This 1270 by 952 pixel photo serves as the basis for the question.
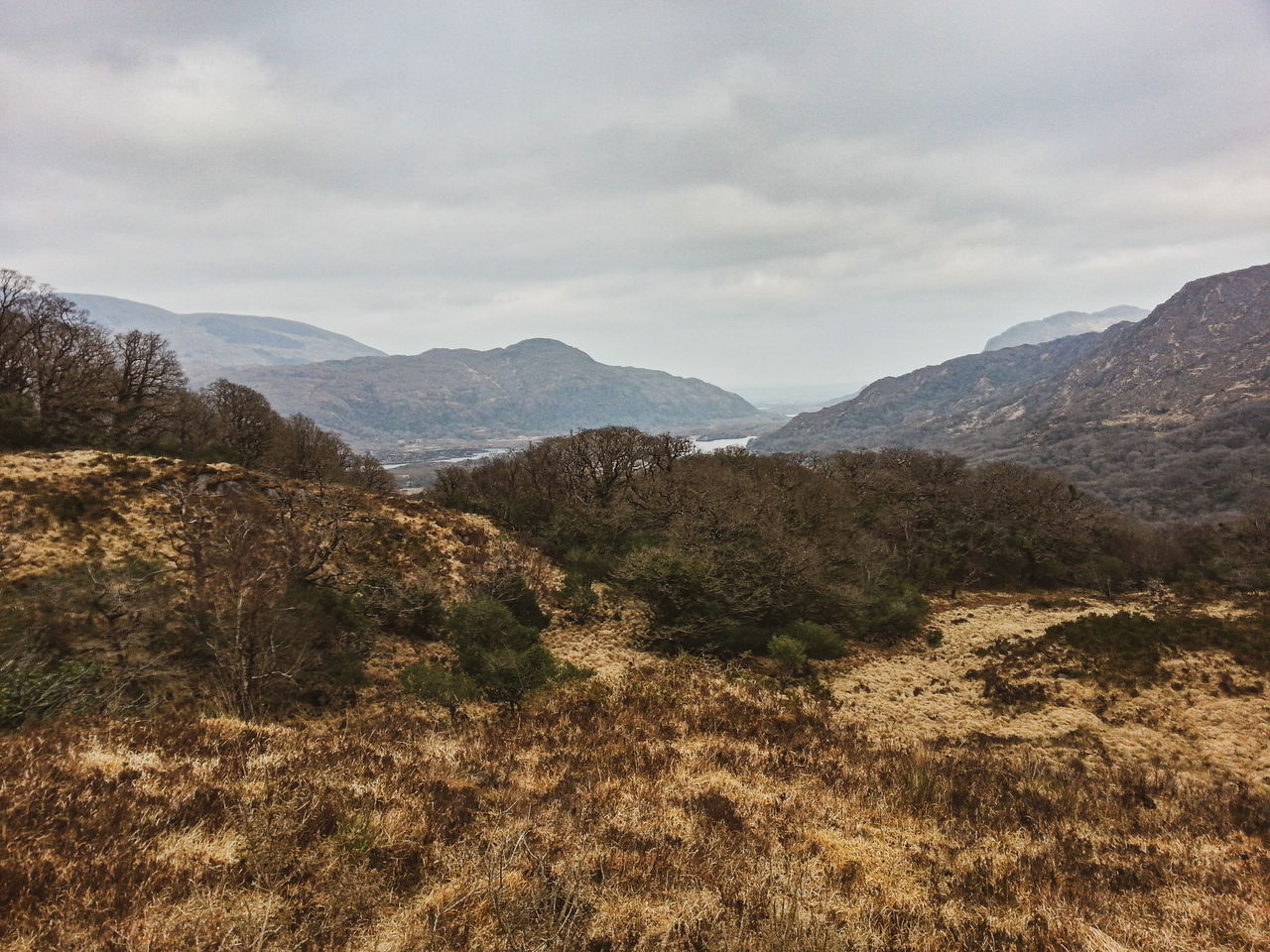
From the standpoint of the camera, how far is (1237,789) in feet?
36.4

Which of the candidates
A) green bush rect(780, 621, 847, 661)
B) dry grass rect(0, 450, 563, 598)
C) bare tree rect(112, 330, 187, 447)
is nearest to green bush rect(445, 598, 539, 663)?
dry grass rect(0, 450, 563, 598)

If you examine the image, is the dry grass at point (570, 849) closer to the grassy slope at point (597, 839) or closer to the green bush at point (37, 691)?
the grassy slope at point (597, 839)

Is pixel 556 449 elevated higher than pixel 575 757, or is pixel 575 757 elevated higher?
pixel 556 449

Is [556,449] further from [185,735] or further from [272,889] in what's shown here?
[272,889]

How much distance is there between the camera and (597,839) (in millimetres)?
5953

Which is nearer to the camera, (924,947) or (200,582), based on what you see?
(924,947)

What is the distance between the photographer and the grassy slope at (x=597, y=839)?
4.25 meters

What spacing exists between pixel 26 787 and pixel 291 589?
34.7 ft

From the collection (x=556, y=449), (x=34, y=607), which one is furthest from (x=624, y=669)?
(x=556, y=449)

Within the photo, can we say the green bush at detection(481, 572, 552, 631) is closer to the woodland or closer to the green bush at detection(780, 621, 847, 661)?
the woodland

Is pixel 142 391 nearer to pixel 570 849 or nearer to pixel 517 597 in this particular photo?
pixel 517 597

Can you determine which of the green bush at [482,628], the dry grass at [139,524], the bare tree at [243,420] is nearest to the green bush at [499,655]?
the green bush at [482,628]

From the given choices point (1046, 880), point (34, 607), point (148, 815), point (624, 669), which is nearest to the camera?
point (148, 815)

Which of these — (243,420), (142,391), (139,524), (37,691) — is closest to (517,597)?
(37,691)
